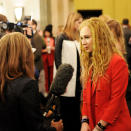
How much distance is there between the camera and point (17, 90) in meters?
1.63

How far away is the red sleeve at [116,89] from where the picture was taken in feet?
6.81

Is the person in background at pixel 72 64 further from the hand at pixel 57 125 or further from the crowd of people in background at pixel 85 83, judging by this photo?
the hand at pixel 57 125

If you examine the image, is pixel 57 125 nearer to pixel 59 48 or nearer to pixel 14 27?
pixel 14 27

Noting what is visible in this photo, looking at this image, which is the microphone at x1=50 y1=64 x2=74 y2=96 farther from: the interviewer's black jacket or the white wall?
the white wall

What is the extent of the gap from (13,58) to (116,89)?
85cm

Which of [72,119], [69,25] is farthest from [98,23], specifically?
[72,119]

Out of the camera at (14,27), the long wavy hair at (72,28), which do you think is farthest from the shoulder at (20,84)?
the long wavy hair at (72,28)

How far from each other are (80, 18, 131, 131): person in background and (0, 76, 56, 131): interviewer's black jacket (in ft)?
2.04

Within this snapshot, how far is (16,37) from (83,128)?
98cm

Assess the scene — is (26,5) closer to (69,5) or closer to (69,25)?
(69,25)

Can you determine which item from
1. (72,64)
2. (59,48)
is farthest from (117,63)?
(59,48)

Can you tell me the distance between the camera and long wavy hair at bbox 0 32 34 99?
169 centimetres

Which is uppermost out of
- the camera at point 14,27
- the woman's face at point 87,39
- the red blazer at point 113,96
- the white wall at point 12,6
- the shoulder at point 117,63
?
the white wall at point 12,6

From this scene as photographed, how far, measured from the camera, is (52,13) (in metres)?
7.89
